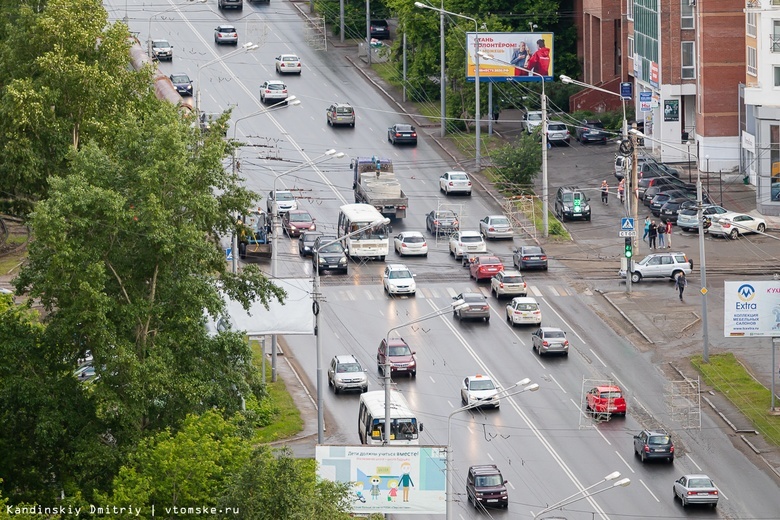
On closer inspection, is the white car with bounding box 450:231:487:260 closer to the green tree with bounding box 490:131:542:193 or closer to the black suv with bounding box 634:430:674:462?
the green tree with bounding box 490:131:542:193

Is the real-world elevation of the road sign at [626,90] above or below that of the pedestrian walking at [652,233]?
above

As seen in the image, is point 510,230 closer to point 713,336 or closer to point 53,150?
point 713,336

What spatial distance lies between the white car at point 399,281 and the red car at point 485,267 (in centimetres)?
321

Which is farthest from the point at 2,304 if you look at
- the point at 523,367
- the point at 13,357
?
the point at 523,367

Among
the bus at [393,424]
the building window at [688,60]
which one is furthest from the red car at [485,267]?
the building window at [688,60]

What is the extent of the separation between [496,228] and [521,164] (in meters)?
8.75

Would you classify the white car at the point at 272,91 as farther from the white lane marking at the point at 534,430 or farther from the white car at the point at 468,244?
the white lane marking at the point at 534,430

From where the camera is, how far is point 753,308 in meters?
79.2

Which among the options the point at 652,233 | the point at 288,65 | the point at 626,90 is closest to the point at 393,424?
the point at 652,233

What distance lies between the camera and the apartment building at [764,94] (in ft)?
338

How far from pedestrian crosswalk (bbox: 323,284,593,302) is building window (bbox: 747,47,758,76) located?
73.6ft

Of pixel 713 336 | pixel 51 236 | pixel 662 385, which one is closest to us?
pixel 51 236

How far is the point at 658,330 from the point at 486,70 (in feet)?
126

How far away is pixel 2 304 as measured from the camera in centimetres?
6606
